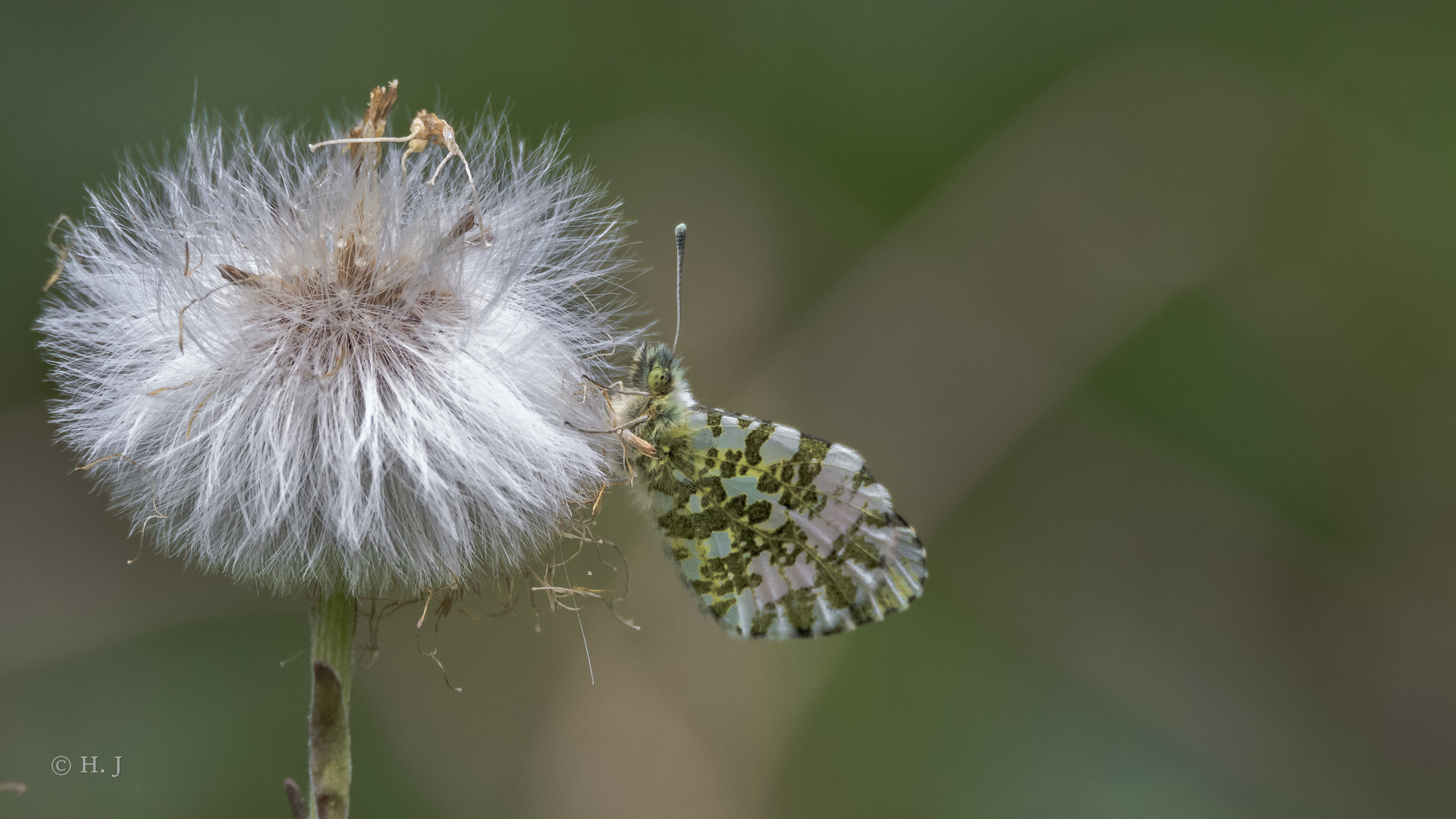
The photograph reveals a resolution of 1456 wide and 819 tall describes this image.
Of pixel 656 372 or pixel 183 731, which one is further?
pixel 183 731

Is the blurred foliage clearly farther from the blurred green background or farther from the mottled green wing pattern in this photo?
the mottled green wing pattern

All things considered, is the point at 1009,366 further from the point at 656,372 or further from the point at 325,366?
the point at 325,366

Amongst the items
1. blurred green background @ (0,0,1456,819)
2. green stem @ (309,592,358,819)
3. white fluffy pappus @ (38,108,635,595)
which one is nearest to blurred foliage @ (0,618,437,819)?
blurred green background @ (0,0,1456,819)

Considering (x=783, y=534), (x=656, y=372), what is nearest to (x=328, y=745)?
(x=656, y=372)

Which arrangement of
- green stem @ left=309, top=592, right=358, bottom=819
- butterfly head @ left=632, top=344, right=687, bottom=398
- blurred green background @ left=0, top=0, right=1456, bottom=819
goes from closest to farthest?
green stem @ left=309, top=592, right=358, bottom=819 → butterfly head @ left=632, top=344, right=687, bottom=398 → blurred green background @ left=0, top=0, right=1456, bottom=819

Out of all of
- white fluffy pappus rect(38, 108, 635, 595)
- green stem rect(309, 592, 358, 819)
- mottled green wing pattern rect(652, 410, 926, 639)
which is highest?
white fluffy pappus rect(38, 108, 635, 595)

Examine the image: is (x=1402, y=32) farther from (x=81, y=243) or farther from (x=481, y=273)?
(x=81, y=243)
